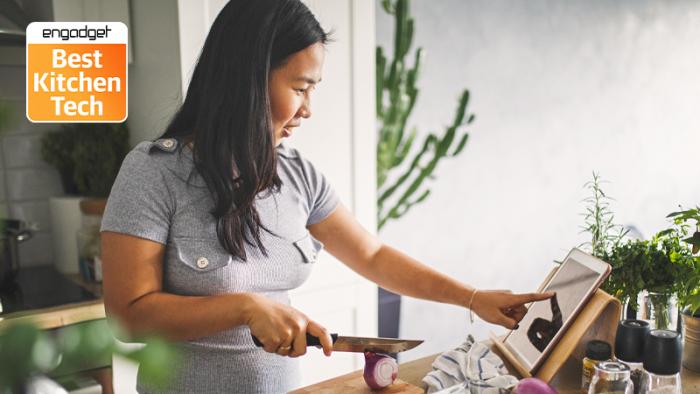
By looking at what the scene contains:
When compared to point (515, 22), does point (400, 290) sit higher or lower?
lower

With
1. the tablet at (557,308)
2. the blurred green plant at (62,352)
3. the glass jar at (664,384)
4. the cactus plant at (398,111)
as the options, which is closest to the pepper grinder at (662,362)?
the glass jar at (664,384)

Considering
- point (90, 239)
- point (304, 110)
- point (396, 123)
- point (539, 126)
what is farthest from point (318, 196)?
point (539, 126)

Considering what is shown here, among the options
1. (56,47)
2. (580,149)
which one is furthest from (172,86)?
(580,149)

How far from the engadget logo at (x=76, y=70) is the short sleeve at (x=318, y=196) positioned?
846mm

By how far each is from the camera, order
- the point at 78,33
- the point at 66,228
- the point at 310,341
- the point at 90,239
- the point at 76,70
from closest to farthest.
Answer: the point at 310,341 < the point at 76,70 < the point at 78,33 < the point at 90,239 < the point at 66,228

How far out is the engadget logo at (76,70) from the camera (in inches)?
71.9

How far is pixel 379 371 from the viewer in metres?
1.06

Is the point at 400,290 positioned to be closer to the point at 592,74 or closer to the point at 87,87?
the point at 87,87

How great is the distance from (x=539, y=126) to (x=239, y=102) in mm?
2805

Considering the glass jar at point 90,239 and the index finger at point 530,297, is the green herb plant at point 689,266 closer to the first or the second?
the index finger at point 530,297

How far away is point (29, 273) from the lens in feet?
7.09

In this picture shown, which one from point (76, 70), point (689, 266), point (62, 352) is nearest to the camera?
point (62, 352)

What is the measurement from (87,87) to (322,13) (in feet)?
2.50

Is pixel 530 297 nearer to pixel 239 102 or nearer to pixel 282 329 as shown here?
pixel 282 329
